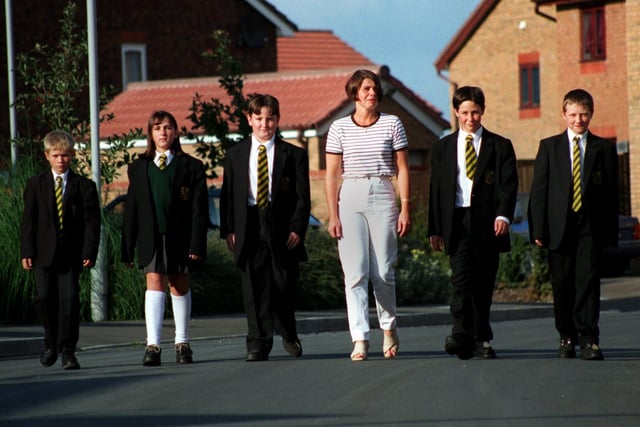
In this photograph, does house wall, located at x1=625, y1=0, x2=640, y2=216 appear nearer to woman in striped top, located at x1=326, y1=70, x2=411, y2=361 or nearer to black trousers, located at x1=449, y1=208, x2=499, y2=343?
black trousers, located at x1=449, y1=208, x2=499, y2=343

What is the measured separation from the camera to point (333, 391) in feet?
31.7

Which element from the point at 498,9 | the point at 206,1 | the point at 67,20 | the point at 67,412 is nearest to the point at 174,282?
the point at 67,412

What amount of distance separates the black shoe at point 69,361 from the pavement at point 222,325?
82.5 inches

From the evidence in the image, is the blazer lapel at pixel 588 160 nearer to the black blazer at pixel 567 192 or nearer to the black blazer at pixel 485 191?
the black blazer at pixel 567 192

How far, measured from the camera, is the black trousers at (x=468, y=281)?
11.5 meters

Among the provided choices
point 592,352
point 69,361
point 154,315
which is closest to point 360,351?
point 154,315

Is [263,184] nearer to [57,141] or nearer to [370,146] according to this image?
[370,146]

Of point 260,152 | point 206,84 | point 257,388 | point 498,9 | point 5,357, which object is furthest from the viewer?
point 498,9

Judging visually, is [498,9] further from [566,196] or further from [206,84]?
[566,196]

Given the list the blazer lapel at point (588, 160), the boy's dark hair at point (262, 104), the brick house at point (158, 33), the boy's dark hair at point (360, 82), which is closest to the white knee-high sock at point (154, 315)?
the boy's dark hair at point (262, 104)

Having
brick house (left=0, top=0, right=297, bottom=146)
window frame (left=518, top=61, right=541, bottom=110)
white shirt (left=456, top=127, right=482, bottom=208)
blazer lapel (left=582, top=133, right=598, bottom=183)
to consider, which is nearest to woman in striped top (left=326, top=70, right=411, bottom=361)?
white shirt (left=456, top=127, right=482, bottom=208)

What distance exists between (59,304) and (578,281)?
3.85m

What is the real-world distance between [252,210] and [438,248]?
1395 millimetres

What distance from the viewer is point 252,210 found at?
11773 mm
